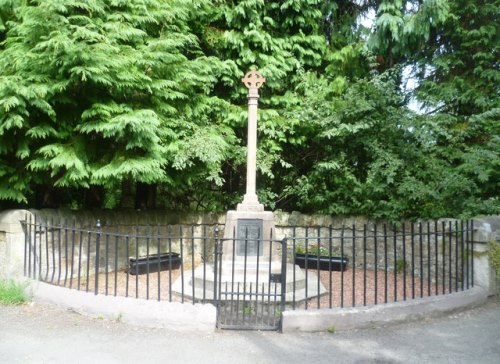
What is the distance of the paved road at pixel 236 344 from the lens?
13.2 ft

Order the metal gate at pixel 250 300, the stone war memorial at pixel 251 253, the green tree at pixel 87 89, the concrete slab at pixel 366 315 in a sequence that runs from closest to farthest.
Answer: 1. the concrete slab at pixel 366 315
2. the metal gate at pixel 250 300
3. the green tree at pixel 87 89
4. the stone war memorial at pixel 251 253

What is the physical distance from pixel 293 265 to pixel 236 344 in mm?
1526

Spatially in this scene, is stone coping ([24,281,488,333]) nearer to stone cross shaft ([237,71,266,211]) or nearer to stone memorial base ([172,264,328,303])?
stone memorial base ([172,264,328,303])

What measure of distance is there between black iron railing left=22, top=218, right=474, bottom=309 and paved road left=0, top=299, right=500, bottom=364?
522 millimetres

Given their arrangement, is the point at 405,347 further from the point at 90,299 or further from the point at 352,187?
the point at 352,187

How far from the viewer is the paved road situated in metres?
4.01

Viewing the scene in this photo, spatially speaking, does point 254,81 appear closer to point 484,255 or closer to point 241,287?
point 241,287

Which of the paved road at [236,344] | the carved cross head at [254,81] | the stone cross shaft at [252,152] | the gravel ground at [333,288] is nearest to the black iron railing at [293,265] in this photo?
the gravel ground at [333,288]

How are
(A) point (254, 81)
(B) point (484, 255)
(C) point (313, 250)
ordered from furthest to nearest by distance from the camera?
(C) point (313, 250) → (A) point (254, 81) → (B) point (484, 255)

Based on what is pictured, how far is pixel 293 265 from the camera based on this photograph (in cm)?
557

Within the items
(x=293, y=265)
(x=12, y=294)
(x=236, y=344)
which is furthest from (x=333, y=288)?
(x=12, y=294)

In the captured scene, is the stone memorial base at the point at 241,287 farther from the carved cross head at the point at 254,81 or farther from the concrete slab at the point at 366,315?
the carved cross head at the point at 254,81

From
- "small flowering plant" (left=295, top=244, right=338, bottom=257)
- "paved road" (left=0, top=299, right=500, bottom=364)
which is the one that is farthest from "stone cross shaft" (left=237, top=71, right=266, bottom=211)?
"paved road" (left=0, top=299, right=500, bottom=364)

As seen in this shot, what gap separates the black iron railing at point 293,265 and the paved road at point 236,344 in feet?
1.71
